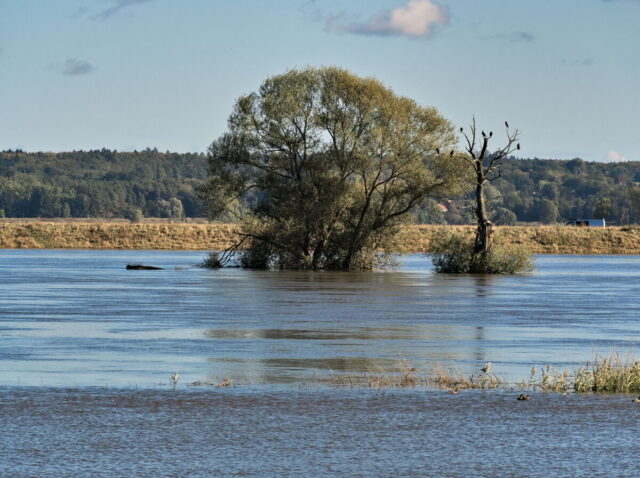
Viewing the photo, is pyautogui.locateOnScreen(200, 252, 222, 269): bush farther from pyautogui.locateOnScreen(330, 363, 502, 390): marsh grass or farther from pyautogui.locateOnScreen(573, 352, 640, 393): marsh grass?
pyautogui.locateOnScreen(573, 352, 640, 393): marsh grass

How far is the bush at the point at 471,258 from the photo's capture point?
6000cm

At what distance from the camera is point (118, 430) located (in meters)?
12.6

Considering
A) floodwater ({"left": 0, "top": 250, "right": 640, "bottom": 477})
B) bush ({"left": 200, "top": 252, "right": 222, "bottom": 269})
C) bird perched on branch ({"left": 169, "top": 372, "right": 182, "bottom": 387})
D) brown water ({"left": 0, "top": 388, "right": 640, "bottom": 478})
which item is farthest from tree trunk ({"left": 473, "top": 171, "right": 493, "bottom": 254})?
brown water ({"left": 0, "top": 388, "right": 640, "bottom": 478})

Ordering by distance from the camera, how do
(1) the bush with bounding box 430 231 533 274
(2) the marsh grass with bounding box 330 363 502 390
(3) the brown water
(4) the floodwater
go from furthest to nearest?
→ 1. (1) the bush with bounding box 430 231 533 274
2. (2) the marsh grass with bounding box 330 363 502 390
3. (4) the floodwater
4. (3) the brown water

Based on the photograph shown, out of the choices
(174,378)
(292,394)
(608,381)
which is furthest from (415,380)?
(174,378)

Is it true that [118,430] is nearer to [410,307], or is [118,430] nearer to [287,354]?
[287,354]

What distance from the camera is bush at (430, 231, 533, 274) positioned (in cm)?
6000

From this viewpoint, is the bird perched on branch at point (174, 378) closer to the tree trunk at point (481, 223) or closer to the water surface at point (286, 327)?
the water surface at point (286, 327)

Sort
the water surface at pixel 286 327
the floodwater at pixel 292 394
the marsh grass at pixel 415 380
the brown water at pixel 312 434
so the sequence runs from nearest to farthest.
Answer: the brown water at pixel 312 434 < the floodwater at pixel 292 394 < the marsh grass at pixel 415 380 < the water surface at pixel 286 327

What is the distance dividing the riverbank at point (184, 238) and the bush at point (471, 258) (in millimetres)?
41770

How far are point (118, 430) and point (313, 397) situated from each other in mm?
3152

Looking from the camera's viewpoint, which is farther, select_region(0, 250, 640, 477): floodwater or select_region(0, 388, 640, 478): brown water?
select_region(0, 250, 640, 477): floodwater

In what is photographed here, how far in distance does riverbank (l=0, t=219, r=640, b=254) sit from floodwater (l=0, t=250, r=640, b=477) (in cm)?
7199

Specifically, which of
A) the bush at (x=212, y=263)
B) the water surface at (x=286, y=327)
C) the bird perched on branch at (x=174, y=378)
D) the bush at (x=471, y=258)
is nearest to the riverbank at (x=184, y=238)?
the bush at (x=212, y=263)
